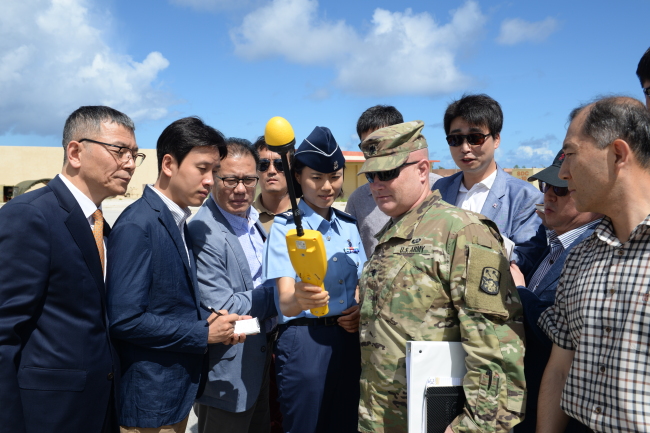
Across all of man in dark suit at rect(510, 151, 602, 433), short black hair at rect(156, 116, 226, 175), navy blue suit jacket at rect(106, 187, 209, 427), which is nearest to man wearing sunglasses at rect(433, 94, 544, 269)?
man in dark suit at rect(510, 151, 602, 433)

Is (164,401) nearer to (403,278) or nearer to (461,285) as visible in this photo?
(403,278)

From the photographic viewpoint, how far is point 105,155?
268cm

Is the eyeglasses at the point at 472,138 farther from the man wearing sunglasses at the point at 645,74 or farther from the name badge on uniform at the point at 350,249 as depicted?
the name badge on uniform at the point at 350,249

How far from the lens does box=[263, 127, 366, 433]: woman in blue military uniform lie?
2809 mm

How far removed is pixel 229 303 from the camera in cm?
300

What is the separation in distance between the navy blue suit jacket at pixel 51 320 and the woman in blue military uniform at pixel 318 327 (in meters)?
1.00

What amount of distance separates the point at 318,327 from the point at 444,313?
0.91 metres

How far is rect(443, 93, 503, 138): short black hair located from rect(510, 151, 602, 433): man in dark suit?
901 millimetres

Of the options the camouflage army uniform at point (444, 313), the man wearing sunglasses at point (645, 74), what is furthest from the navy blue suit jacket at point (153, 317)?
the man wearing sunglasses at point (645, 74)

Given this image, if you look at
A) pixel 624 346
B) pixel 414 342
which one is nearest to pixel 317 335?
pixel 414 342

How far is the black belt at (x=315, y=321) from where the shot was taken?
288 cm

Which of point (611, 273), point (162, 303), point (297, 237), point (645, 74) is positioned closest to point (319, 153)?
point (297, 237)

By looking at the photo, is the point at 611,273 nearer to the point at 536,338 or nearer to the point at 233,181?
the point at 536,338

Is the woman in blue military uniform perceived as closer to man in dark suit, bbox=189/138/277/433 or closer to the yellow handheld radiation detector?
man in dark suit, bbox=189/138/277/433
